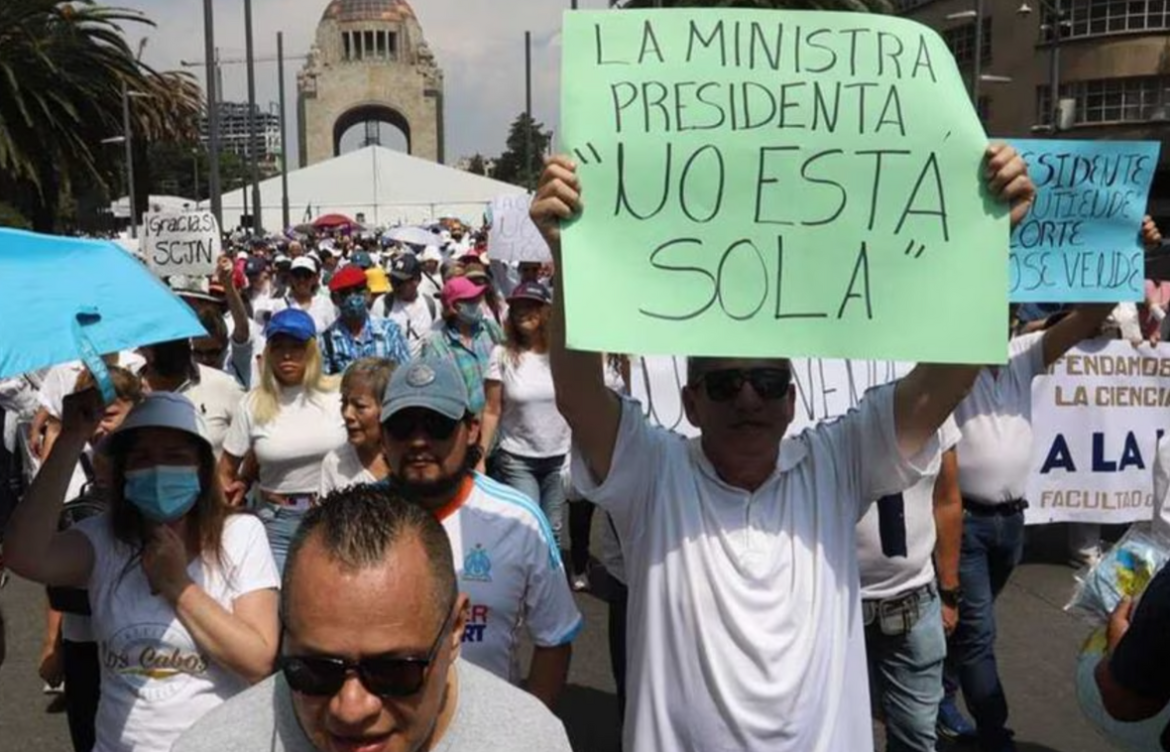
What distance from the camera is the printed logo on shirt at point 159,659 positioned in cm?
276

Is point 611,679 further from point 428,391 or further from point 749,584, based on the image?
point 749,584

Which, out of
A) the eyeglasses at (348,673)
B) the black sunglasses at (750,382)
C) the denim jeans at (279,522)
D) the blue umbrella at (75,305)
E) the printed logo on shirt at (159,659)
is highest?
the blue umbrella at (75,305)

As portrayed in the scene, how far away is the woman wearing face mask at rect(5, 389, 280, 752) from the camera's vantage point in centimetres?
276

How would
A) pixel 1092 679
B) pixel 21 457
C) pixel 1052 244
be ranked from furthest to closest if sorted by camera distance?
1. pixel 21 457
2. pixel 1052 244
3. pixel 1092 679

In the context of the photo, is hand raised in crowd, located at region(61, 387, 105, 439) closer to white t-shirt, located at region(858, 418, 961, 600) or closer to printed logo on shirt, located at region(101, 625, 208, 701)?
printed logo on shirt, located at region(101, 625, 208, 701)

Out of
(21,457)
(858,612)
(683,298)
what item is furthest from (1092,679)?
(21,457)

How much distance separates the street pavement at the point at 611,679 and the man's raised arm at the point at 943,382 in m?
2.51

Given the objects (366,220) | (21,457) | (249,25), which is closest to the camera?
(21,457)

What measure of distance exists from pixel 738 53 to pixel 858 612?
117cm

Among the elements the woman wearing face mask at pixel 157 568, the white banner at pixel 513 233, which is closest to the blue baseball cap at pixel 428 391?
the woman wearing face mask at pixel 157 568

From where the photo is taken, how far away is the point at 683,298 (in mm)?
2402

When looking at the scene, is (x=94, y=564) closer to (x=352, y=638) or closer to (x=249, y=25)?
(x=352, y=638)

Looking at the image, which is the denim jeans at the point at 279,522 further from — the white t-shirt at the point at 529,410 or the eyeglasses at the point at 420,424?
the eyeglasses at the point at 420,424

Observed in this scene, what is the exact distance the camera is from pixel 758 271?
2426 mm
